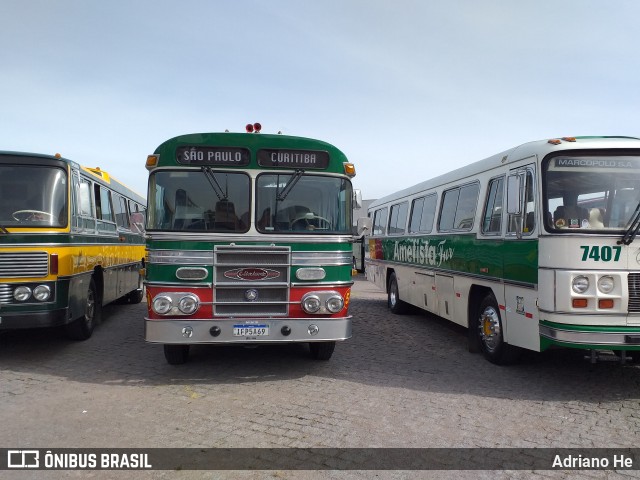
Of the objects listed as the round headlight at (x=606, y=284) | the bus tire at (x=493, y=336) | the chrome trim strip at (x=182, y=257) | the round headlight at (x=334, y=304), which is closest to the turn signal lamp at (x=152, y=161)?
the chrome trim strip at (x=182, y=257)

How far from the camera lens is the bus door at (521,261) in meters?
6.11

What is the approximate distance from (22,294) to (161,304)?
2389mm

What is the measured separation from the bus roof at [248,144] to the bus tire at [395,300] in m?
6.13

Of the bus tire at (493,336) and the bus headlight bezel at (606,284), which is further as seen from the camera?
the bus tire at (493,336)

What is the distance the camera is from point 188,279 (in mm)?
6238

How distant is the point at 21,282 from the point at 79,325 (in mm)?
1724

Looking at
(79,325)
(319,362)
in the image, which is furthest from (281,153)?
(79,325)

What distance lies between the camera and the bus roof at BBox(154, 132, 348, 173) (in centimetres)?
650

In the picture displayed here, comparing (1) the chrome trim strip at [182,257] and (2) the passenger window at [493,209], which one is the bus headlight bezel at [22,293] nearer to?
(1) the chrome trim strip at [182,257]

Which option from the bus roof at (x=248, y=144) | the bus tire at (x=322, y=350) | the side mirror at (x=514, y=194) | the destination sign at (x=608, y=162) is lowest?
the bus tire at (x=322, y=350)

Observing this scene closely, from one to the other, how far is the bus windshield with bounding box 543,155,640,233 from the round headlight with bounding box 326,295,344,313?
267cm

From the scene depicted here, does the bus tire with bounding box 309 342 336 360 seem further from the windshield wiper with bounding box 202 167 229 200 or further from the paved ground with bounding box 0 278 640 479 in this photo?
the windshield wiper with bounding box 202 167 229 200

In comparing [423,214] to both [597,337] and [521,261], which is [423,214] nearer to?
[521,261]

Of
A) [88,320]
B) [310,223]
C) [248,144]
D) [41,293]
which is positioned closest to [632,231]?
[310,223]
